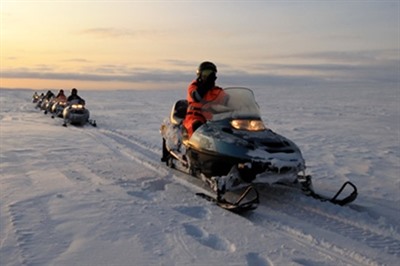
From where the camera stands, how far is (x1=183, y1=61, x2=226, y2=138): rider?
6344mm

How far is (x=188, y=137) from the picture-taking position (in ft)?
21.5

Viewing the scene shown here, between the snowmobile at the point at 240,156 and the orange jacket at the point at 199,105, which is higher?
the orange jacket at the point at 199,105

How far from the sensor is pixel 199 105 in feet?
21.0

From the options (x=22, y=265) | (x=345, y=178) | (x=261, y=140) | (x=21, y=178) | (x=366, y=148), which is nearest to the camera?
(x=22, y=265)

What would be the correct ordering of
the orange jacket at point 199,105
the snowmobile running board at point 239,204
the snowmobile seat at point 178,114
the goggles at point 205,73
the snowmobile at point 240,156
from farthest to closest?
the snowmobile seat at point 178,114, the goggles at point 205,73, the orange jacket at point 199,105, the snowmobile at point 240,156, the snowmobile running board at point 239,204

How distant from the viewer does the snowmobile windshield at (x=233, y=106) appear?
6.02 meters

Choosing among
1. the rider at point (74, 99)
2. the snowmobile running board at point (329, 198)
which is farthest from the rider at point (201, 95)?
the rider at point (74, 99)

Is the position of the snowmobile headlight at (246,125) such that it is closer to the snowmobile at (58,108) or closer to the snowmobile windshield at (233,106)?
the snowmobile windshield at (233,106)

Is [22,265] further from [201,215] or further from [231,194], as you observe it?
[231,194]

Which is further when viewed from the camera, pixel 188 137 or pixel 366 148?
pixel 366 148

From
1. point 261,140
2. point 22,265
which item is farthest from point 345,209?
point 22,265

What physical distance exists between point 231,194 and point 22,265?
2.95 m

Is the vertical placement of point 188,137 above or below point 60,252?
above

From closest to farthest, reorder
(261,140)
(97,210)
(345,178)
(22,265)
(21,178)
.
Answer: (22,265), (97,210), (261,140), (21,178), (345,178)
